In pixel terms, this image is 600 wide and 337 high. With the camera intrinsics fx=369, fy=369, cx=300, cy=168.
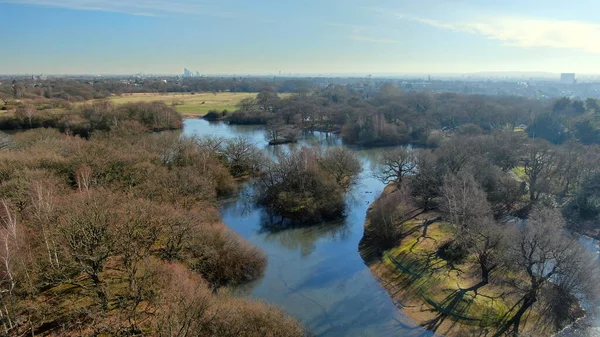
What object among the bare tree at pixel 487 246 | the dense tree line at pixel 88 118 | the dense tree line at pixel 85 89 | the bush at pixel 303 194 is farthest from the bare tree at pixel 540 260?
the dense tree line at pixel 85 89

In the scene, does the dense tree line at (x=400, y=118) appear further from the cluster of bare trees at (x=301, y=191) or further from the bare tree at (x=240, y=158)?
the cluster of bare trees at (x=301, y=191)

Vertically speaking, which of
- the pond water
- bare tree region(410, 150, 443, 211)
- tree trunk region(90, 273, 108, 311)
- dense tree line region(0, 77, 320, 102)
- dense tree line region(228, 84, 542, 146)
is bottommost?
the pond water

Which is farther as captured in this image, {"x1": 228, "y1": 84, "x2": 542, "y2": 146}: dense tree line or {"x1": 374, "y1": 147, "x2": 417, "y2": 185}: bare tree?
{"x1": 228, "y1": 84, "x2": 542, "y2": 146}: dense tree line

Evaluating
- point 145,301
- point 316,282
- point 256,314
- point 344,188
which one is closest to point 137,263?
point 145,301

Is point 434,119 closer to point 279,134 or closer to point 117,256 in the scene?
point 279,134

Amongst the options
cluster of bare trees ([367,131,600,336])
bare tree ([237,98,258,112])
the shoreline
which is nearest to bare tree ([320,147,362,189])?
cluster of bare trees ([367,131,600,336])

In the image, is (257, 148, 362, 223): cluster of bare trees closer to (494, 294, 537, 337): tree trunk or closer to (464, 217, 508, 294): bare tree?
(464, 217, 508, 294): bare tree

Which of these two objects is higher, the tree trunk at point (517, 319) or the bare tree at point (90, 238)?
the bare tree at point (90, 238)

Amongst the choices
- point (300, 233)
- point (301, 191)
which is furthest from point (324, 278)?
point (301, 191)
